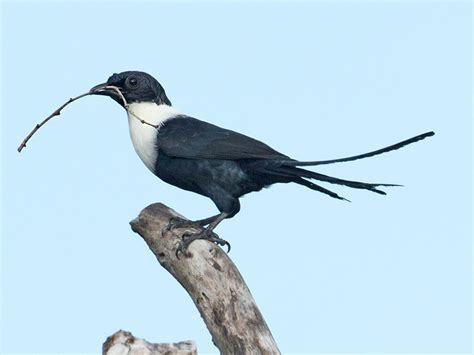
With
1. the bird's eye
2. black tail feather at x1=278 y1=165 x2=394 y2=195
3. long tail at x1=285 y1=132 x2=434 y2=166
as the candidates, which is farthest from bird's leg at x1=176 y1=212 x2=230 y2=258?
the bird's eye

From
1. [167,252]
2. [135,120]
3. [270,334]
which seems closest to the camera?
[270,334]

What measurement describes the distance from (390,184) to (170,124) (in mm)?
1849

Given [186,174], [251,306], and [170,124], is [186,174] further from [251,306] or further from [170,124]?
[251,306]

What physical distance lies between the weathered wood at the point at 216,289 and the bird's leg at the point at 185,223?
4cm

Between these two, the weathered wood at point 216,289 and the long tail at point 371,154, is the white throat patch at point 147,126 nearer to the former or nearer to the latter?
the weathered wood at point 216,289

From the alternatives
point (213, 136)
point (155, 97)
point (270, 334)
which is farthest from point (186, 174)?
point (270, 334)

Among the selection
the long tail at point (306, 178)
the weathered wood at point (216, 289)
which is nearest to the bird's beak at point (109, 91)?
the weathered wood at point (216, 289)

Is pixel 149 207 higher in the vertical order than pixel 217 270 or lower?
higher

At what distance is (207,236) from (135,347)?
1574mm

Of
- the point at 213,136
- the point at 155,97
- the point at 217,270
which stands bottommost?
the point at 217,270

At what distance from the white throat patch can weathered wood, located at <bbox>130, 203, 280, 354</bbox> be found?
0.49 m

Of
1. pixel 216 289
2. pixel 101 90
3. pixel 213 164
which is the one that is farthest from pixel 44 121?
pixel 216 289

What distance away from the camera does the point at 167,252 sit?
6.62m

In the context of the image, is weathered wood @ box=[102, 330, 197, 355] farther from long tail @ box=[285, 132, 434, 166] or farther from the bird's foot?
long tail @ box=[285, 132, 434, 166]
